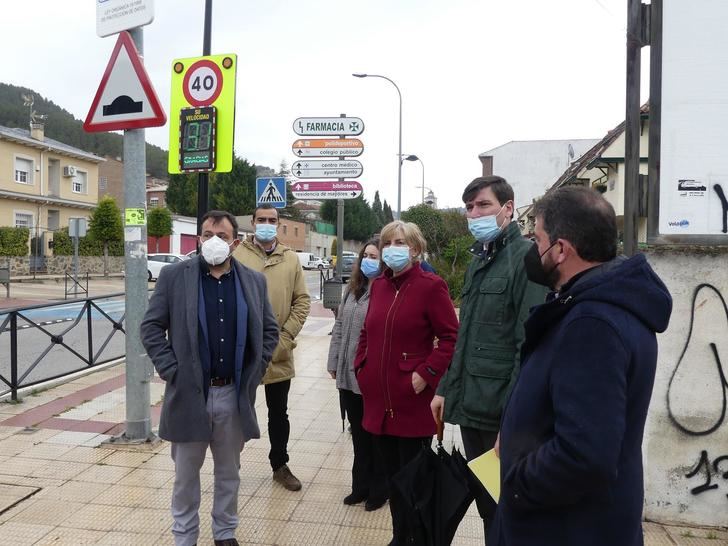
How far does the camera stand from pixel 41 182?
40.3 m

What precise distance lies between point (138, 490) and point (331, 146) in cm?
610

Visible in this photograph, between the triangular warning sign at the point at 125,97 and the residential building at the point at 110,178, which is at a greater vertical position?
the residential building at the point at 110,178

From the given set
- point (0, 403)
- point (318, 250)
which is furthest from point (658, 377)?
point (318, 250)

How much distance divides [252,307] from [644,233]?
2.65 meters

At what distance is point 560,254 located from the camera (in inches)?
72.5

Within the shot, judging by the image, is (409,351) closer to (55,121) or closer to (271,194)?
(271,194)

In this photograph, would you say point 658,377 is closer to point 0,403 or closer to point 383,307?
point 383,307

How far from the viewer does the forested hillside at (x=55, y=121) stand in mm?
81250

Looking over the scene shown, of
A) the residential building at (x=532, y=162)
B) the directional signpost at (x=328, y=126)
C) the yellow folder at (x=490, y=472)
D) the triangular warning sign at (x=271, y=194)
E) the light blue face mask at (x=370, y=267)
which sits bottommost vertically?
the yellow folder at (x=490, y=472)

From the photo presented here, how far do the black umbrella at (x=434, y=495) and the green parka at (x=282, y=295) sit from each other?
173cm

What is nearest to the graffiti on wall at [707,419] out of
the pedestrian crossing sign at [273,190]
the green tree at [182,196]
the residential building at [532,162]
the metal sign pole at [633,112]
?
the metal sign pole at [633,112]

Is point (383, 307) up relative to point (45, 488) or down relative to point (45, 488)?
up

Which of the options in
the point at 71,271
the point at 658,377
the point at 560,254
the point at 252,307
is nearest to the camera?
the point at 560,254

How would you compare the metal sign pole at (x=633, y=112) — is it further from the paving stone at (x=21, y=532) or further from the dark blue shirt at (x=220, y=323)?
the paving stone at (x=21, y=532)
